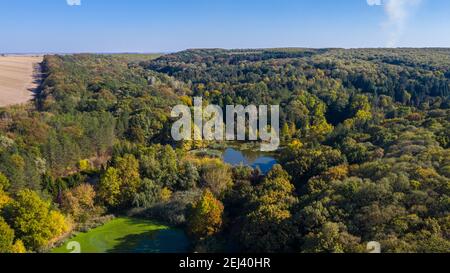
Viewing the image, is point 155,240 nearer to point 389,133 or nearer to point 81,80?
point 389,133

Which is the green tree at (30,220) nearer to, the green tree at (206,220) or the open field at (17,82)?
the green tree at (206,220)

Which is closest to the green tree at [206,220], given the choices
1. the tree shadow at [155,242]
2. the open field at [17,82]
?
the tree shadow at [155,242]

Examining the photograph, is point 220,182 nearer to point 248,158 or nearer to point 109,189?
point 109,189

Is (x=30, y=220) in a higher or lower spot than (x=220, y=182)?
higher

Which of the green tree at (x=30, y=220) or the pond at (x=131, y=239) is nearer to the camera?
A: the green tree at (x=30, y=220)

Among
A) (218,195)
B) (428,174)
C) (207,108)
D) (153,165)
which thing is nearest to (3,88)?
(207,108)

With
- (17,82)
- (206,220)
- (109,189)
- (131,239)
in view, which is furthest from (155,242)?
(17,82)
